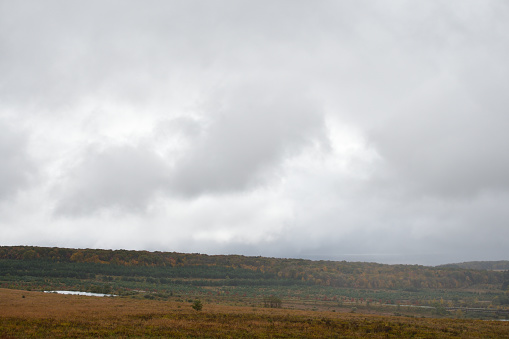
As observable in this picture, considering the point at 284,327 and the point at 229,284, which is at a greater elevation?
the point at 284,327

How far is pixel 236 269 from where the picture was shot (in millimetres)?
137750

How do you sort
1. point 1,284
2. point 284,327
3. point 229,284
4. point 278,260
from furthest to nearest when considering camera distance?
point 278,260 < point 229,284 < point 1,284 < point 284,327

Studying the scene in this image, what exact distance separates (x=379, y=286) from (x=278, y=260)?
147ft

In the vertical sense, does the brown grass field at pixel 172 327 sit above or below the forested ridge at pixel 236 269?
above

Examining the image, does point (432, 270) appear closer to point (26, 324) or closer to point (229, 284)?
point (229, 284)

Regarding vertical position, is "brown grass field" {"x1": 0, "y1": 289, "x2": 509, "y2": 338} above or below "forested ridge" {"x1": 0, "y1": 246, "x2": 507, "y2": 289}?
above

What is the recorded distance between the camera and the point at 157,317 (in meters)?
35.3

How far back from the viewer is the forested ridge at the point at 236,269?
112 m

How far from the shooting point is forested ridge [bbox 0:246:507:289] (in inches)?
4407

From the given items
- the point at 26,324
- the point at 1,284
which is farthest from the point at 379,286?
the point at 26,324

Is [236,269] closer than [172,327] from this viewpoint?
No

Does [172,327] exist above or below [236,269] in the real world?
above

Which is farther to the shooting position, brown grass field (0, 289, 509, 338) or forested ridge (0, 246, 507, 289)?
forested ridge (0, 246, 507, 289)

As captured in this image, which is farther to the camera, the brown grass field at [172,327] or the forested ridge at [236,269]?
the forested ridge at [236,269]
